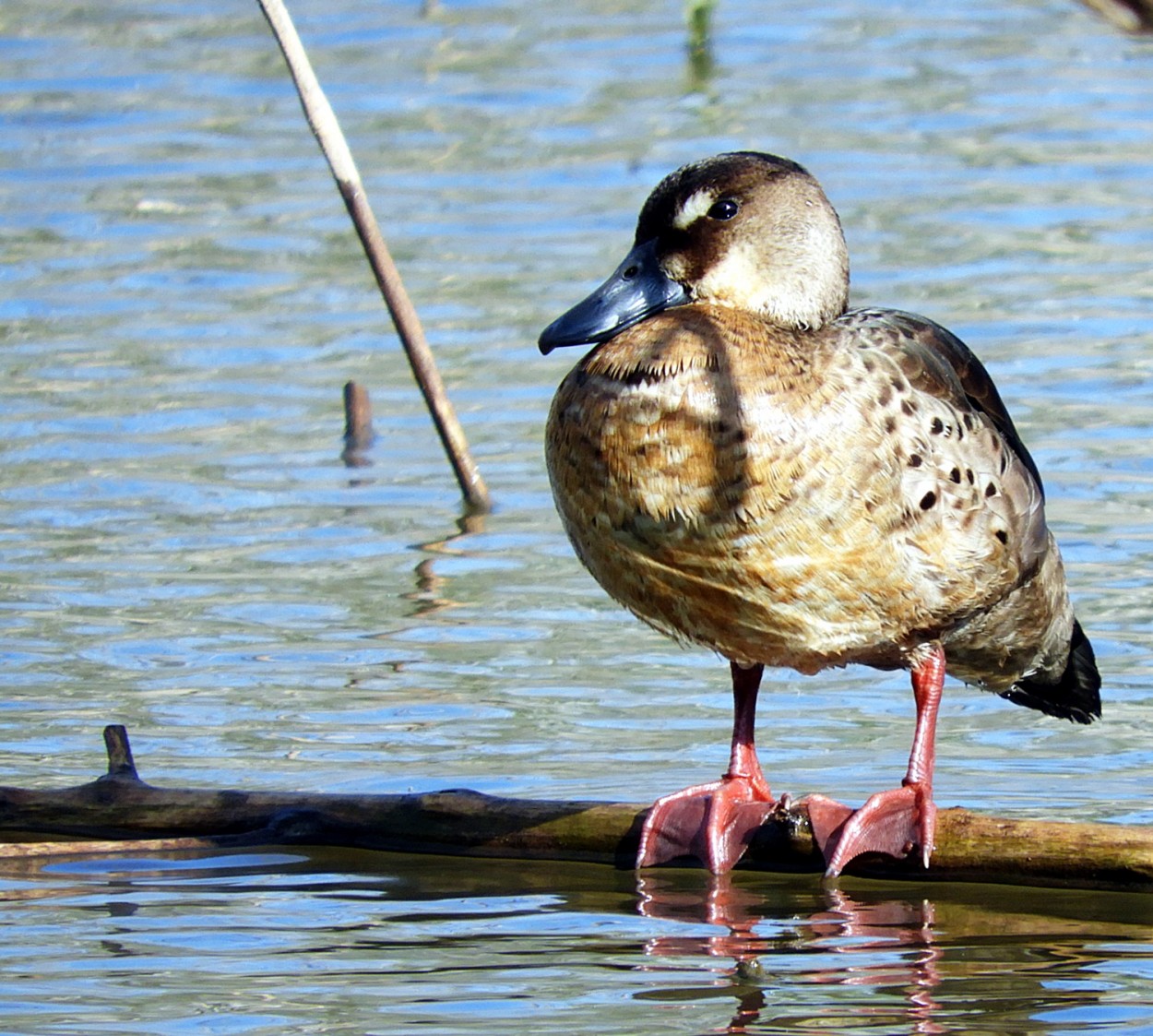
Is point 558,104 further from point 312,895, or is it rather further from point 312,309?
point 312,895

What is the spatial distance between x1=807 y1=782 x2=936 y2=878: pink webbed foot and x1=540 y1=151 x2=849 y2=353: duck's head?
3.79 feet

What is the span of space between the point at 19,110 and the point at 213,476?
693cm

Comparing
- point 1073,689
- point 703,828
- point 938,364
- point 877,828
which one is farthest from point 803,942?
point 1073,689

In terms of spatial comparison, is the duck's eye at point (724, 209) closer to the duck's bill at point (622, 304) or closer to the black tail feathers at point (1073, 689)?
the duck's bill at point (622, 304)

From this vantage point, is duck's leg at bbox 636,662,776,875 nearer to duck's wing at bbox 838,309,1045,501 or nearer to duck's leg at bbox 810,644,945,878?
duck's leg at bbox 810,644,945,878

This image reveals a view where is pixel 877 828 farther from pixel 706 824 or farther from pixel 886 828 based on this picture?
pixel 706 824

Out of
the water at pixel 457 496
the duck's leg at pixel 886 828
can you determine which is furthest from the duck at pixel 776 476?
the water at pixel 457 496

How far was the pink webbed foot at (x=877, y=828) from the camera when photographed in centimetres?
539

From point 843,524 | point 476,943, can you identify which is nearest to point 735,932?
point 476,943

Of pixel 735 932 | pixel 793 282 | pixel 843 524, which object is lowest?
pixel 735 932

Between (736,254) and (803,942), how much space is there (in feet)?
5.50

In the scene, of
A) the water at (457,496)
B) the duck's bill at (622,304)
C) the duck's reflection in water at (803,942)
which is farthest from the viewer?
the duck's bill at (622,304)

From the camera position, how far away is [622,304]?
5.88 metres

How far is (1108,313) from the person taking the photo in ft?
36.4
